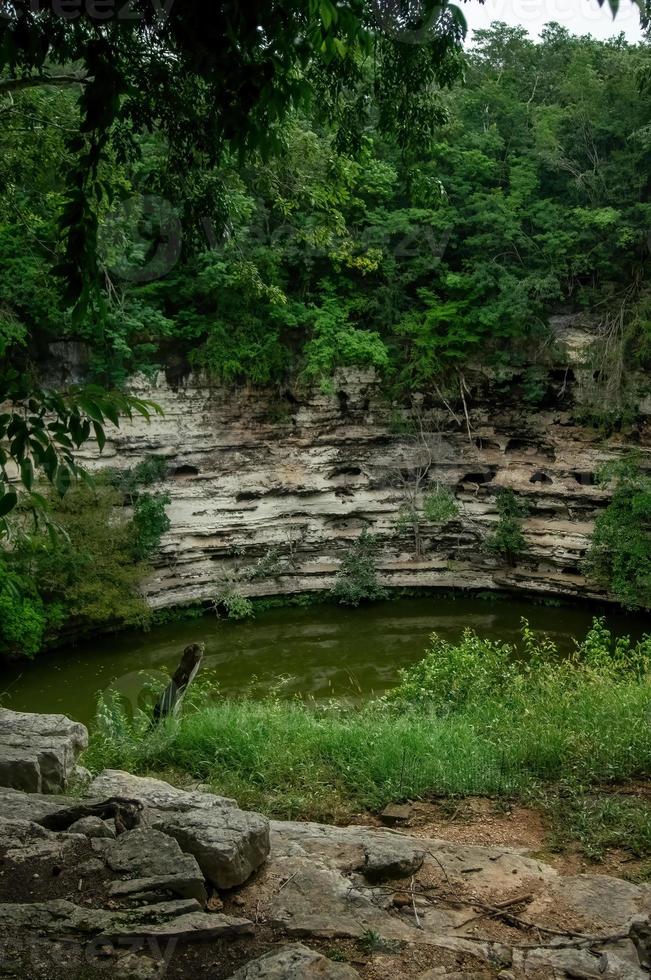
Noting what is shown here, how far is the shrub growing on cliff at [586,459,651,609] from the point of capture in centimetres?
1348

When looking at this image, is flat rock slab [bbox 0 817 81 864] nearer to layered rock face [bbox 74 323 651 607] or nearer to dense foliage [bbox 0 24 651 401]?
dense foliage [bbox 0 24 651 401]

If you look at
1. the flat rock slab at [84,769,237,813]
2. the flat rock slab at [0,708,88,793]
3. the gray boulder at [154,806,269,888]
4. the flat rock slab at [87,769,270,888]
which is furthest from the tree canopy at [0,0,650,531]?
the gray boulder at [154,806,269,888]

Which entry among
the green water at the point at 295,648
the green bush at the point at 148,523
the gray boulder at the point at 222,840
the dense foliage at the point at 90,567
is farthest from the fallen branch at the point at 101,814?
the green bush at the point at 148,523

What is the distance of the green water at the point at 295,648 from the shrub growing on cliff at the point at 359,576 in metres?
0.24

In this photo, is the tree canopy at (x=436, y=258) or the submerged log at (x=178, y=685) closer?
the submerged log at (x=178, y=685)

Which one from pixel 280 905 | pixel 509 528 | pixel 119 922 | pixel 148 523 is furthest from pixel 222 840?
pixel 509 528

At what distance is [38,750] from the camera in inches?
188

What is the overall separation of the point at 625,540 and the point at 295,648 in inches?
227

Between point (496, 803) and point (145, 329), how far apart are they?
461 inches

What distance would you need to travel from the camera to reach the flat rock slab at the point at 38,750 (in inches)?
179

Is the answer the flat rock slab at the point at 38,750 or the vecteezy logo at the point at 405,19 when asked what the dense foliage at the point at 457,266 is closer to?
the flat rock slab at the point at 38,750

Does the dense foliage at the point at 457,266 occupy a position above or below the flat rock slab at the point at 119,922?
above

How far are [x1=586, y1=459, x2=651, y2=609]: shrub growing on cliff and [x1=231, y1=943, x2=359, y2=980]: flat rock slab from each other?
38.5 ft

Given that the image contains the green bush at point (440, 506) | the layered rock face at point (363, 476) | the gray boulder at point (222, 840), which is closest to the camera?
the gray boulder at point (222, 840)
